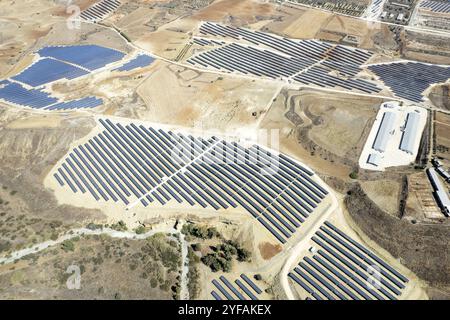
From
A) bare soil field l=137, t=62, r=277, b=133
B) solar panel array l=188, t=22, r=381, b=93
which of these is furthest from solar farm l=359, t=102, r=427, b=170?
bare soil field l=137, t=62, r=277, b=133

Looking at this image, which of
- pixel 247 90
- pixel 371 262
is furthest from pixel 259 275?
pixel 247 90

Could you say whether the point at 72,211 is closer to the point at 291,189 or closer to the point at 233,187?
the point at 233,187

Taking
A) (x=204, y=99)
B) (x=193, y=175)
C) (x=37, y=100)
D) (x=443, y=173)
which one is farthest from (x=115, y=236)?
(x=443, y=173)

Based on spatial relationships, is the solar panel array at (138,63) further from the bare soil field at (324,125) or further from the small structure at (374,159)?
the small structure at (374,159)

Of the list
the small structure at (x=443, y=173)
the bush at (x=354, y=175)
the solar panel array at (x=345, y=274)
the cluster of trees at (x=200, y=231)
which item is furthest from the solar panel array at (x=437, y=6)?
the cluster of trees at (x=200, y=231)

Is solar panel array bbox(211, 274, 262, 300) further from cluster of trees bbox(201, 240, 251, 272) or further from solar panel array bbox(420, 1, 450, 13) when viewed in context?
solar panel array bbox(420, 1, 450, 13)

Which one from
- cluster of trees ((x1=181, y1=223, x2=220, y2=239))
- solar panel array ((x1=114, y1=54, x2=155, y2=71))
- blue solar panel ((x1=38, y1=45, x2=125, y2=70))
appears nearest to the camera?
cluster of trees ((x1=181, y1=223, x2=220, y2=239))
